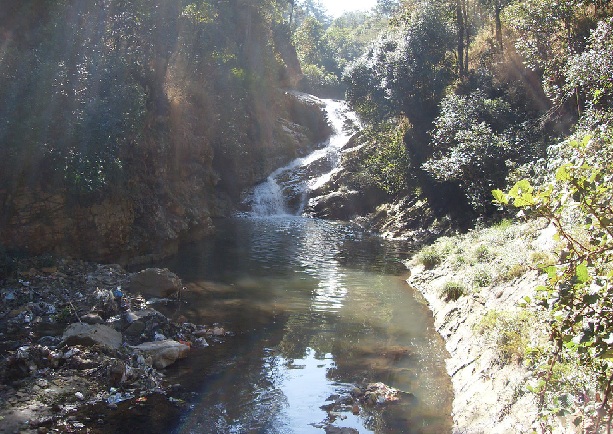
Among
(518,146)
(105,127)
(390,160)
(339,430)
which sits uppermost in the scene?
(518,146)

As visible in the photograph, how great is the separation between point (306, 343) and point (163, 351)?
291cm

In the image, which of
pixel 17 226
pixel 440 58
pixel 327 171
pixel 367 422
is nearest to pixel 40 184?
pixel 17 226

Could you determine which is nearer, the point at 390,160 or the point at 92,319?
the point at 92,319

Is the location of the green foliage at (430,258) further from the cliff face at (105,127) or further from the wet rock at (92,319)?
the wet rock at (92,319)

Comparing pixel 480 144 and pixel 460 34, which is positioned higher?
pixel 460 34

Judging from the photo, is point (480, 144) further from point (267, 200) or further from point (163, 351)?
point (267, 200)

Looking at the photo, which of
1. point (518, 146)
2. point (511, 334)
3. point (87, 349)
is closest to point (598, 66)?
point (518, 146)

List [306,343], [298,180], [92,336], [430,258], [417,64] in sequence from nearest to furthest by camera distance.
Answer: [92,336] < [306,343] < [430,258] < [417,64] < [298,180]

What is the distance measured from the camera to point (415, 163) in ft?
86.5

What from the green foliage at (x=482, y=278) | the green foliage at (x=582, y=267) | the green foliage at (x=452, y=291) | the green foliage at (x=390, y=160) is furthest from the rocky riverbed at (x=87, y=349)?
the green foliage at (x=390, y=160)

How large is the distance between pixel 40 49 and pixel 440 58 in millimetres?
19268

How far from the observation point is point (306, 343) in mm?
10633

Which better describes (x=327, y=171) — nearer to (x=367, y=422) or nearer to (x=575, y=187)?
(x=367, y=422)

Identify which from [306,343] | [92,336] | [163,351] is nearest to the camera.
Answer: [92,336]
